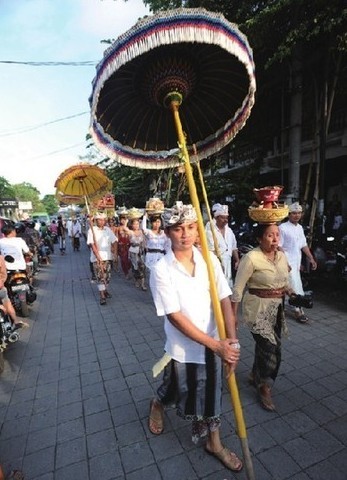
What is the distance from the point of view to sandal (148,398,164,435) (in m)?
2.74

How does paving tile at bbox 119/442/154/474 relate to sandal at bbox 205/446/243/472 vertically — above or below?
below

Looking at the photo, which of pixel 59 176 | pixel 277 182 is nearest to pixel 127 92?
pixel 59 176

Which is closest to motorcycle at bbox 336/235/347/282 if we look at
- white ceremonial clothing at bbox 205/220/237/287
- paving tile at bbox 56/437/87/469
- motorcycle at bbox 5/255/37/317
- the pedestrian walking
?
white ceremonial clothing at bbox 205/220/237/287

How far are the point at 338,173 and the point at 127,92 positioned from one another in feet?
45.3

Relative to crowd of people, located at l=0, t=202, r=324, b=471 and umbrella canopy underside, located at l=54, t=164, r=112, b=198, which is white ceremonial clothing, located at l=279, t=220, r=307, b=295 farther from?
umbrella canopy underside, located at l=54, t=164, r=112, b=198

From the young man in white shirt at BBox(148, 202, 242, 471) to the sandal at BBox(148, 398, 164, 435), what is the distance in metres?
0.30

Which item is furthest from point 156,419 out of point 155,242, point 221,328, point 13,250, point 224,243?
point 13,250

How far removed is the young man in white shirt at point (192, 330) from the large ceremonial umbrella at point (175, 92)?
0.16 meters

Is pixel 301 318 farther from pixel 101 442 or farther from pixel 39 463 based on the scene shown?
pixel 39 463

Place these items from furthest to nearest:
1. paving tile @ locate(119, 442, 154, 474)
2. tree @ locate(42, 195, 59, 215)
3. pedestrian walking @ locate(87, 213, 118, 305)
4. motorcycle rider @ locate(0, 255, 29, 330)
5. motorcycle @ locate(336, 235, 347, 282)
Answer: tree @ locate(42, 195, 59, 215), pedestrian walking @ locate(87, 213, 118, 305), motorcycle @ locate(336, 235, 347, 282), motorcycle rider @ locate(0, 255, 29, 330), paving tile @ locate(119, 442, 154, 474)

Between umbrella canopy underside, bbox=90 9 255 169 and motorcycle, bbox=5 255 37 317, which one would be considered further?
motorcycle, bbox=5 255 37 317

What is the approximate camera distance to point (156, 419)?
2.77m

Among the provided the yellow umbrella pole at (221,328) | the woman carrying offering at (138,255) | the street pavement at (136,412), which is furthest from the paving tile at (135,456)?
the woman carrying offering at (138,255)

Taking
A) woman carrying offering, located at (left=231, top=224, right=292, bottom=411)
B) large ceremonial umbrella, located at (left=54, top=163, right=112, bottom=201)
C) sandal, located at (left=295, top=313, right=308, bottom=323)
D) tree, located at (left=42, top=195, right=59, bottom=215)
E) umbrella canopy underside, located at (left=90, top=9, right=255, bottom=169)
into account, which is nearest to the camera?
umbrella canopy underside, located at (left=90, top=9, right=255, bottom=169)
